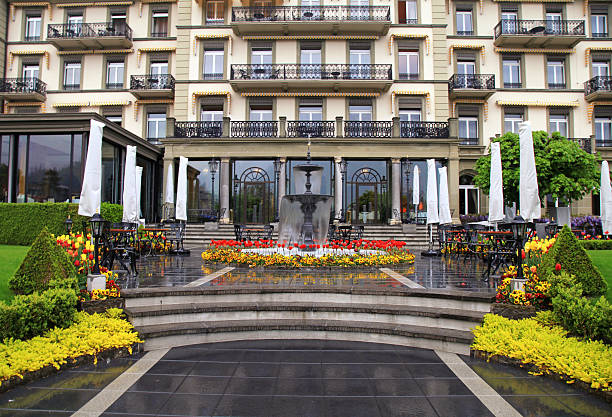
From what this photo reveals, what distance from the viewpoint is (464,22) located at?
2475 cm

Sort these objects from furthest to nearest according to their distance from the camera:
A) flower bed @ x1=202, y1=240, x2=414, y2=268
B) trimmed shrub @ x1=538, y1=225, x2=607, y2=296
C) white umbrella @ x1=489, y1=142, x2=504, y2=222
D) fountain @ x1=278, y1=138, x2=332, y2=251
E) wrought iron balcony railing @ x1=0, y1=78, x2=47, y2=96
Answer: wrought iron balcony railing @ x1=0, y1=78, x2=47, y2=96 < fountain @ x1=278, y1=138, x2=332, y2=251 < white umbrella @ x1=489, y1=142, x2=504, y2=222 < flower bed @ x1=202, y1=240, x2=414, y2=268 < trimmed shrub @ x1=538, y1=225, x2=607, y2=296

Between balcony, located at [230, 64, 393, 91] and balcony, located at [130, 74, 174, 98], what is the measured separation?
430 cm

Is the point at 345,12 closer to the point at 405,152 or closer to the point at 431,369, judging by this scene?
the point at 405,152

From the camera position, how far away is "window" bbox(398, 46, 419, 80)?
23812 millimetres

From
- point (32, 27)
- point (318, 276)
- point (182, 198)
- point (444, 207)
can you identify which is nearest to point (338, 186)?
point (444, 207)

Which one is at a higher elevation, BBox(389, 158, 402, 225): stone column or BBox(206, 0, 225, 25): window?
BBox(206, 0, 225, 25): window

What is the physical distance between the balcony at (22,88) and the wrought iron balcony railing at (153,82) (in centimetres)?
591

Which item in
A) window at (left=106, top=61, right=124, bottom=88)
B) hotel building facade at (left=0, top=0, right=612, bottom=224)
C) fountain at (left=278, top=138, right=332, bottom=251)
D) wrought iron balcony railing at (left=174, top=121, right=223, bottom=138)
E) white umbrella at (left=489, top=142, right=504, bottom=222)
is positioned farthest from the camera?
window at (left=106, top=61, right=124, bottom=88)

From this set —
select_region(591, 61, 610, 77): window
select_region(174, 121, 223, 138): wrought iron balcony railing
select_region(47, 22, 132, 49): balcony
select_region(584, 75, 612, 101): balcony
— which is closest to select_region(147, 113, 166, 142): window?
select_region(174, 121, 223, 138): wrought iron balcony railing

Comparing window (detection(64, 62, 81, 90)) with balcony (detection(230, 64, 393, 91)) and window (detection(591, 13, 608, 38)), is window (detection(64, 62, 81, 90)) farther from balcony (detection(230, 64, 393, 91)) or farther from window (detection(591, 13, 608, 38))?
window (detection(591, 13, 608, 38))

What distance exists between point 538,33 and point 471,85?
502 cm

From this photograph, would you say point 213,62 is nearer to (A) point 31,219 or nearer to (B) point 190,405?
(A) point 31,219

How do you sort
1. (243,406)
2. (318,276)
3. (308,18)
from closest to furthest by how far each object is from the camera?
(243,406) → (318,276) → (308,18)

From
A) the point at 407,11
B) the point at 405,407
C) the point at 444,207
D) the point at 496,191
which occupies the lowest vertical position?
the point at 405,407
